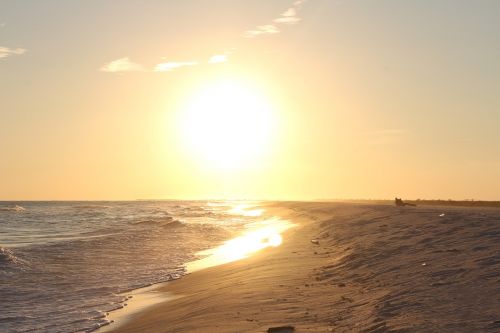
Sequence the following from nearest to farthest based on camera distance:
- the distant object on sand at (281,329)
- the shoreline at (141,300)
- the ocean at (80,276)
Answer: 1. the distant object on sand at (281,329)
2. the shoreline at (141,300)
3. the ocean at (80,276)

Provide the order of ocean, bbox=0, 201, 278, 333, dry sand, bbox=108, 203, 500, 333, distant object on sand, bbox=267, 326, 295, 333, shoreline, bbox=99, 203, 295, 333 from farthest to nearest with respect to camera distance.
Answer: ocean, bbox=0, 201, 278, 333 < shoreline, bbox=99, 203, 295, 333 < distant object on sand, bbox=267, 326, 295, 333 < dry sand, bbox=108, 203, 500, 333

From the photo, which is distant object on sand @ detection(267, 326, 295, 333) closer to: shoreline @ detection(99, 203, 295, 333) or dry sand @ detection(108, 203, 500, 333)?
dry sand @ detection(108, 203, 500, 333)

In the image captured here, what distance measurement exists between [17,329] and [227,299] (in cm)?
542

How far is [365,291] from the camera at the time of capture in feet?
38.4

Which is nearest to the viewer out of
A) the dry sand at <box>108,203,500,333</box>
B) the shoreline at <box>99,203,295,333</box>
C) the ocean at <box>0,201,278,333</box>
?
the dry sand at <box>108,203,500,333</box>

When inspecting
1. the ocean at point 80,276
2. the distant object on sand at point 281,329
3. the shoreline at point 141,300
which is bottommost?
the ocean at point 80,276

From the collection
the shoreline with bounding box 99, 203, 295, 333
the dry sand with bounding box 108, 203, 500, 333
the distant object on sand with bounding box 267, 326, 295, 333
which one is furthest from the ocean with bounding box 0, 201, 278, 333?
the distant object on sand with bounding box 267, 326, 295, 333

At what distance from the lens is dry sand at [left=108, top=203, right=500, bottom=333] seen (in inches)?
347

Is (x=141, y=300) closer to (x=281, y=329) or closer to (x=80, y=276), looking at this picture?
(x=80, y=276)

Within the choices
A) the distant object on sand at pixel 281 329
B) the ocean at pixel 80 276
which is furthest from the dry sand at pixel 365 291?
the ocean at pixel 80 276

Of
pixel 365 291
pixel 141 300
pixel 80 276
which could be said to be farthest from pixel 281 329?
pixel 80 276

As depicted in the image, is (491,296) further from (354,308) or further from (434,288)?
(354,308)

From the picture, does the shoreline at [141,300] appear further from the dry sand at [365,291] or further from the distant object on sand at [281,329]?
the distant object on sand at [281,329]

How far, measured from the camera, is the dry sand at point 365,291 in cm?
881
